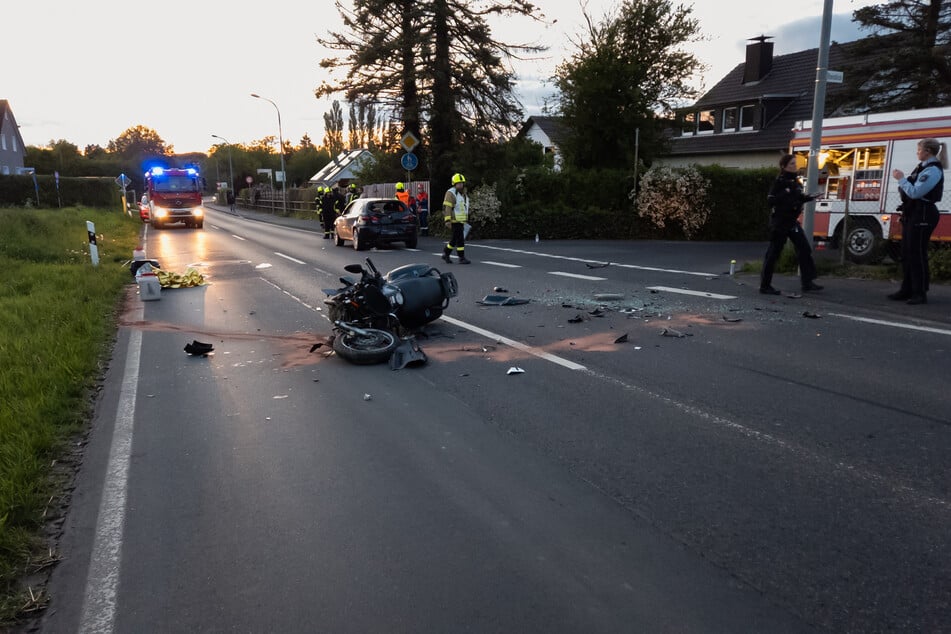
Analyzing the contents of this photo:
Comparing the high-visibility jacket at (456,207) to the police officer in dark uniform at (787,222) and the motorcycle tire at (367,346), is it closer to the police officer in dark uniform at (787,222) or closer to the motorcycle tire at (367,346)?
the police officer in dark uniform at (787,222)

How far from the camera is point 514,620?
2.72m

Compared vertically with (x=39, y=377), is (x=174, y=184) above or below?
above

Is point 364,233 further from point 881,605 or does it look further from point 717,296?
point 881,605

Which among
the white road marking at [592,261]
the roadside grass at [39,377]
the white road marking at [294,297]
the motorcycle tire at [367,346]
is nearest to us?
the roadside grass at [39,377]

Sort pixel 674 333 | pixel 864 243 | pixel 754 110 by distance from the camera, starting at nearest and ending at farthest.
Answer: pixel 674 333 → pixel 864 243 → pixel 754 110

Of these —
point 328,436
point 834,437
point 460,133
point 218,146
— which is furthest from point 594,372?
point 218,146

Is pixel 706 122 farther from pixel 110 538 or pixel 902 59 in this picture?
pixel 110 538

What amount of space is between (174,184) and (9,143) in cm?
4945

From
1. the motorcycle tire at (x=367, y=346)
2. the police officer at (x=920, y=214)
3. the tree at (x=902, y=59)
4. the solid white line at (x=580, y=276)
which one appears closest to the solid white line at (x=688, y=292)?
the solid white line at (x=580, y=276)

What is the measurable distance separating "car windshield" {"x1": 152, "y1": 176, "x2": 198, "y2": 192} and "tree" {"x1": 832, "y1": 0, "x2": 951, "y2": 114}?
1196 inches

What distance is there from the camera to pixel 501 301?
10.2m

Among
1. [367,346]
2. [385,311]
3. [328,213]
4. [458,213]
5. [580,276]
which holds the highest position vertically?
[458,213]

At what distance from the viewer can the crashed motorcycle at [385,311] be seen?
6.96 m

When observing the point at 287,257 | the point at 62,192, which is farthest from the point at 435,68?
the point at 62,192
